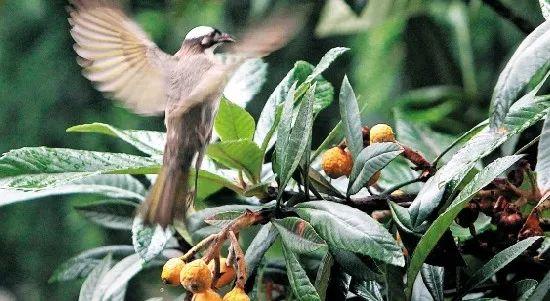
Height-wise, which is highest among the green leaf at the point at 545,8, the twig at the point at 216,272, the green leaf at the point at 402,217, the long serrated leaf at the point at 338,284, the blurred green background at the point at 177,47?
the green leaf at the point at 545,8

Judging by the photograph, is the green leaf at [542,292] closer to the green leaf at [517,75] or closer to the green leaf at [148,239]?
the green leaf at [517,75]

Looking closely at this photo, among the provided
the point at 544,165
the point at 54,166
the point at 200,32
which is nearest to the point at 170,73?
the point at 200,32

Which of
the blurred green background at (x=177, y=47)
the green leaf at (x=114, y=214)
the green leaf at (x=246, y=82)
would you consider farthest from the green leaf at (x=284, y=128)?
the blurred green background at (x=177, y=47)

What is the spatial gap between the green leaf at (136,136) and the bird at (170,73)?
19 millimetres

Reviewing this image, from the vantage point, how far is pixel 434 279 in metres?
0.71

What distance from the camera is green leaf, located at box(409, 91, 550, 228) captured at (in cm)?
62

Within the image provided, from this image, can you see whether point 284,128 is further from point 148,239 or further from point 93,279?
point 93,279

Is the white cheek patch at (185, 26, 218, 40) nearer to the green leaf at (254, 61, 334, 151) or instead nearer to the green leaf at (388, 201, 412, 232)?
the green leaf at (254, 61, 334, 151)

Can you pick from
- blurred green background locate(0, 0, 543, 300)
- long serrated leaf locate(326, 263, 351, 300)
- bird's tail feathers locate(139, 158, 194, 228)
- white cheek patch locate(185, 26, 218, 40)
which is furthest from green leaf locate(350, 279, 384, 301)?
blurred green background locate(0, 0, 543, 300)

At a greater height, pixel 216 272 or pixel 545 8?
pixel 545 8

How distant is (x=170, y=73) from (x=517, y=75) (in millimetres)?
358

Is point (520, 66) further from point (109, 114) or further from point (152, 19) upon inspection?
point (109, 114)

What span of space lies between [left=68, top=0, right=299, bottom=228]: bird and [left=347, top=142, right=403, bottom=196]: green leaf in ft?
0.31

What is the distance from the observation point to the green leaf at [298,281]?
618 millimetres
